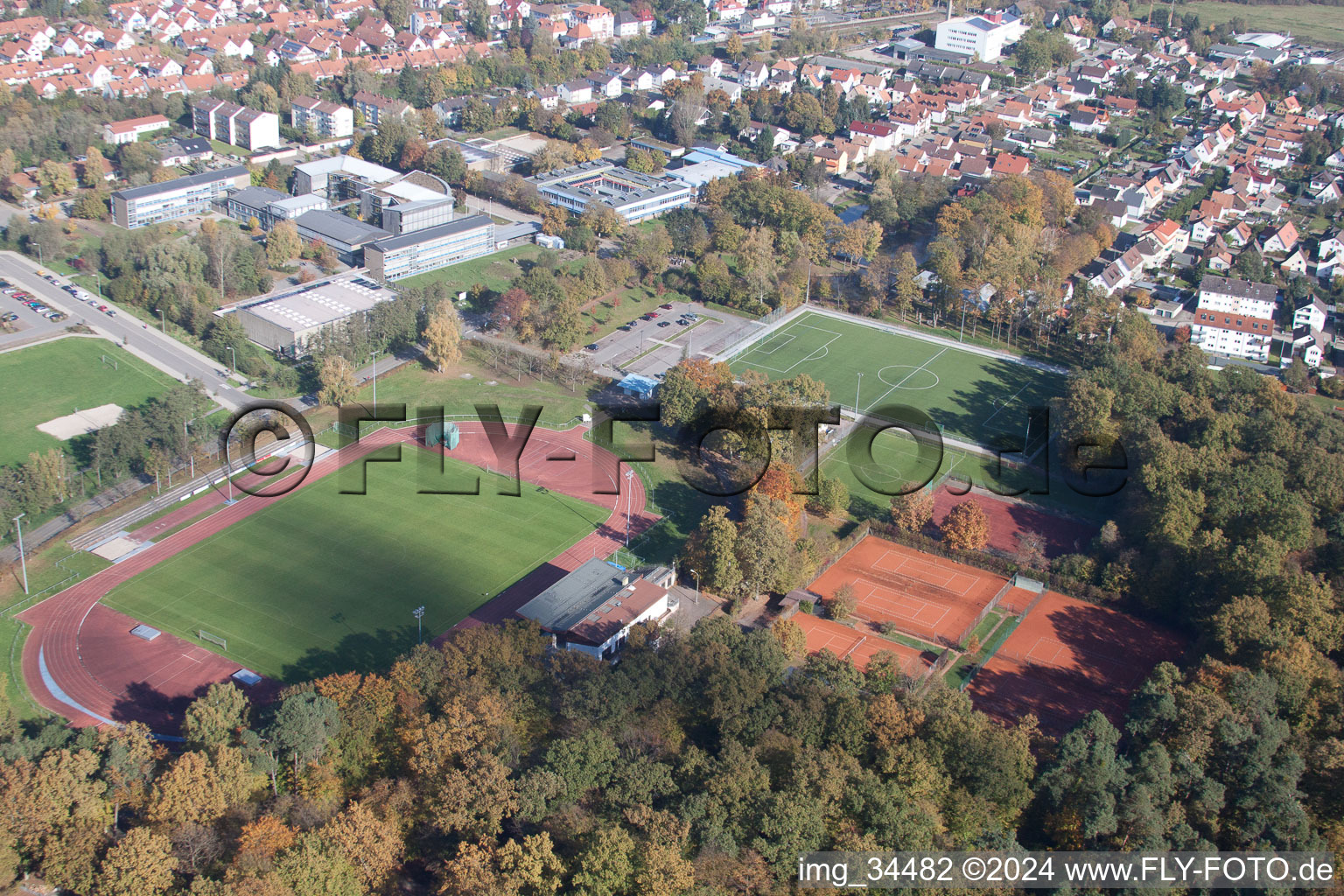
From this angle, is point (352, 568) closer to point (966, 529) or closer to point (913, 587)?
point (913, 587)

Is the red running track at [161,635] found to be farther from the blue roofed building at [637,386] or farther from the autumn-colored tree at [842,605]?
the autumn-colored tree at [842,605]

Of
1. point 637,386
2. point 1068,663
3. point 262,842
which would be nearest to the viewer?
point 262,842

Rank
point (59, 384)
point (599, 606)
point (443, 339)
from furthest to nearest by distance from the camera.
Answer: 1. point (443, 339)
2. point (59, 384)
3. point (599, 606)

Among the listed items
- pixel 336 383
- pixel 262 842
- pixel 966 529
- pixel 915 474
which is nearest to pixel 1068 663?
pixel 966 529

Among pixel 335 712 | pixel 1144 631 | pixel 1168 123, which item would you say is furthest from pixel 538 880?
pixel 1168 123

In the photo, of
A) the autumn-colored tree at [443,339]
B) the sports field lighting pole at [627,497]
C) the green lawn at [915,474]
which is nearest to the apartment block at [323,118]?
the autumn-colored tree at [443,339]
